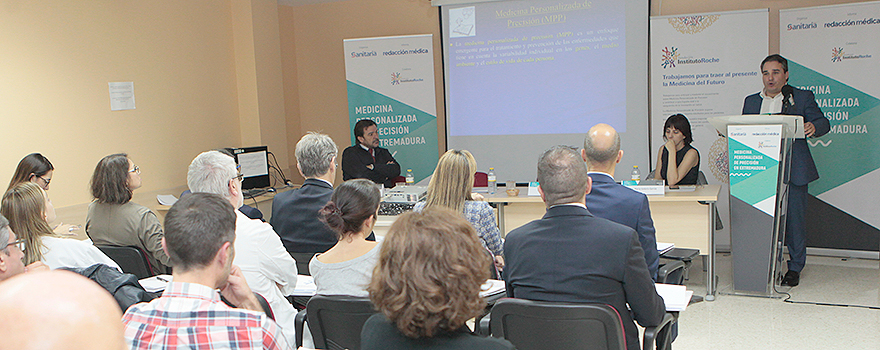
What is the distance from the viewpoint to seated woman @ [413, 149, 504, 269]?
286cm

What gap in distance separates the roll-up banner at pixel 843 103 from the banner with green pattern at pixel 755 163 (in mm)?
1685

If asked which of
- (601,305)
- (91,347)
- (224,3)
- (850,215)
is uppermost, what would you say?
(224,3)

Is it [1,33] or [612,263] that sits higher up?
[1,33]

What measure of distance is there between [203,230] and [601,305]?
1068mm

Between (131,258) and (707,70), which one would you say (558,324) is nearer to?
(131,258)

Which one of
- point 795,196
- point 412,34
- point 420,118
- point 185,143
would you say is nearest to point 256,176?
point 185,143

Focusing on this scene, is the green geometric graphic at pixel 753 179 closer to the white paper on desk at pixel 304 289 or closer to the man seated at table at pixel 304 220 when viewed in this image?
the man seated at table at pixel 304 220

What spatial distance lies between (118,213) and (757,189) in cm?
379

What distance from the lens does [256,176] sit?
5.79 metres

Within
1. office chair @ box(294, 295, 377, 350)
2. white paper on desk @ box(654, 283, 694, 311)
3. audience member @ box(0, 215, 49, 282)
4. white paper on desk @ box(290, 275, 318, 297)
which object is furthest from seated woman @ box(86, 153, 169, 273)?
white paper on desk @ box(654, 283, 694, 311)

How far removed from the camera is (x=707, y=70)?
531 cm

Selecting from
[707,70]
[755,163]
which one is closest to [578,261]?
[755,163]

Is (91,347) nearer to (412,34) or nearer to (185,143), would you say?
(185,143)

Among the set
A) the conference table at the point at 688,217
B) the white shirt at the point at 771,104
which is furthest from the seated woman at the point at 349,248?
the white shirt at the point at 771,104
